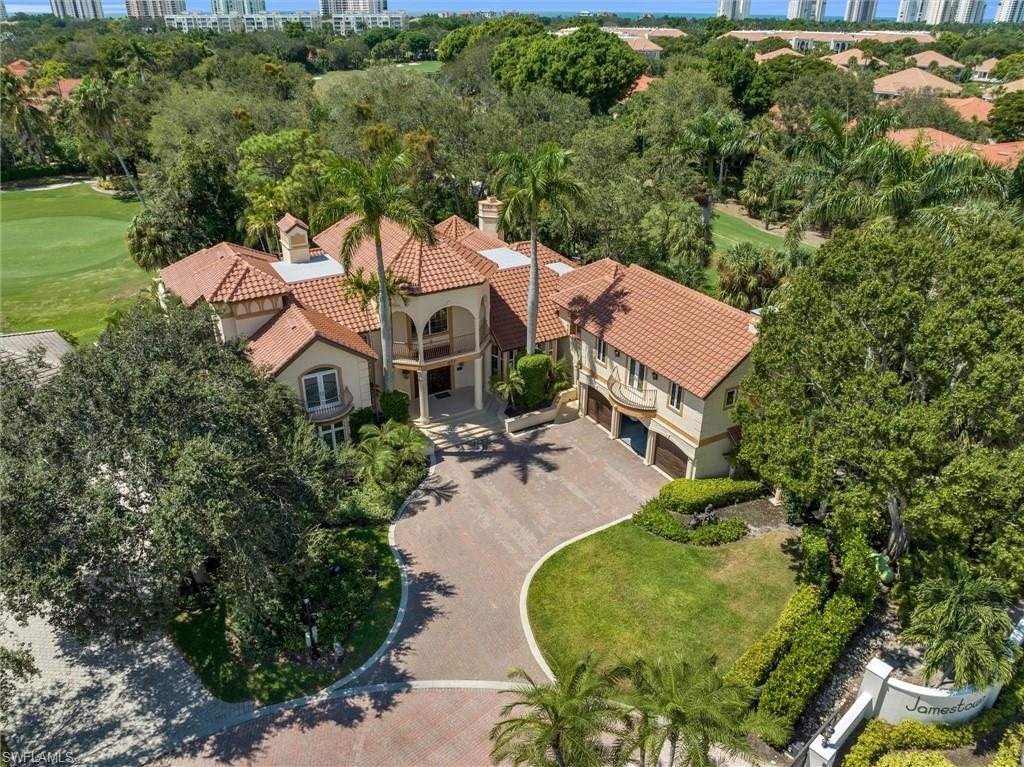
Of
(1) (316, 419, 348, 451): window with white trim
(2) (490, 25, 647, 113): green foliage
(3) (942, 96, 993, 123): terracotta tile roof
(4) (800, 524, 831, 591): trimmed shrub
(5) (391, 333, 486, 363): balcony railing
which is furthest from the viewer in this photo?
(3) (942, 96, 993, 123): terracotta tile roof

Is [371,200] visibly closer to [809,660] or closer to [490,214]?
[490,214]

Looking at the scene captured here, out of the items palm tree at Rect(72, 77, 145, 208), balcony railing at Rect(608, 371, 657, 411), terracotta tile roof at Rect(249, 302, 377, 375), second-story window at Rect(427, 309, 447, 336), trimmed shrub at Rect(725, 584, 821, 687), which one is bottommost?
trimmed shrub at Rect(725, 584, 821, 687)

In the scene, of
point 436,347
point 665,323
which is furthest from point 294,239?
point 665,323

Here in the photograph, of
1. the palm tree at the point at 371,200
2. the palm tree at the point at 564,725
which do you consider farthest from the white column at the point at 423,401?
the palm tree at the point at 564,725

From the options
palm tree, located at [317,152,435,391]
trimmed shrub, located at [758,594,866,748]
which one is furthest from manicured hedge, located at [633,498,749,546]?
palm tree, located at [317,152,435,391]

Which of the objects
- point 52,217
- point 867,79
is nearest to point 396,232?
point 52,217

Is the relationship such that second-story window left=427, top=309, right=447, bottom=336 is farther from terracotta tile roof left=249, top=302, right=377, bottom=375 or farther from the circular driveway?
the circular driveway

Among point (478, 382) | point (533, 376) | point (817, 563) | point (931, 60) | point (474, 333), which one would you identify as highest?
point (931, 60)

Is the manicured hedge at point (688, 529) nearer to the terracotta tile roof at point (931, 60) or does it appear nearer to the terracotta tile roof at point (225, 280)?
the terracotta tile roof at point (225, 280)
